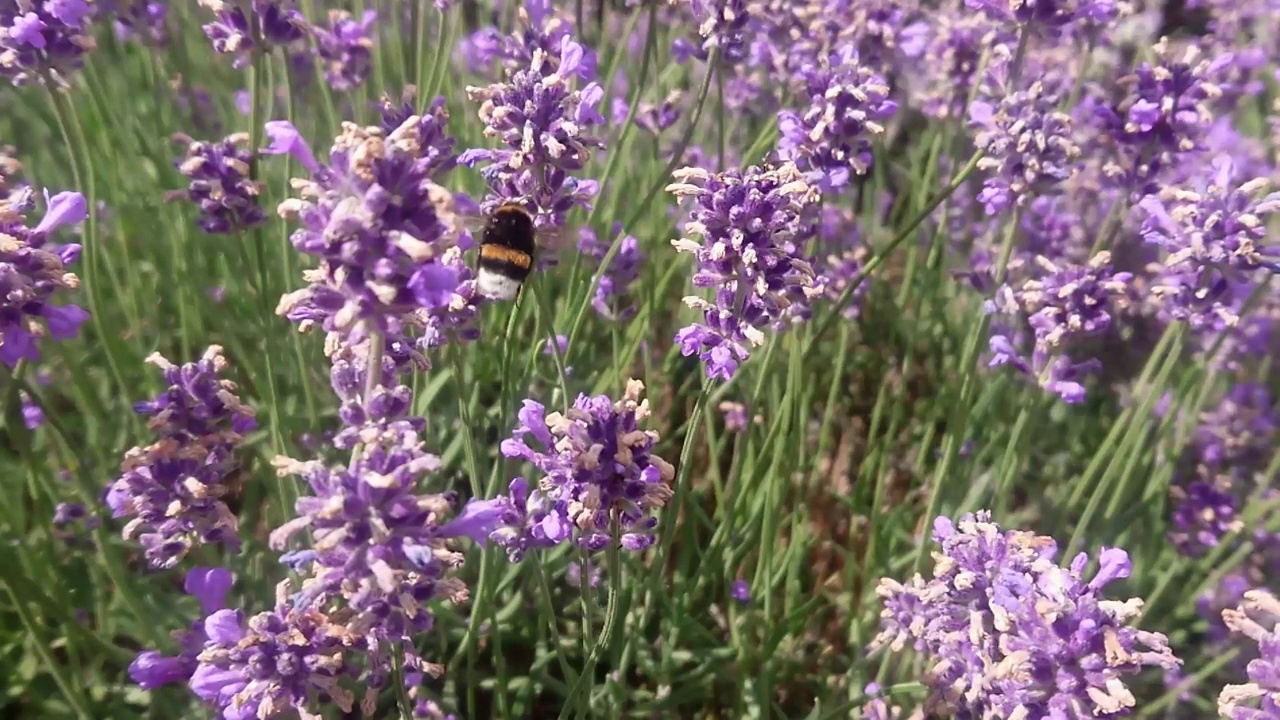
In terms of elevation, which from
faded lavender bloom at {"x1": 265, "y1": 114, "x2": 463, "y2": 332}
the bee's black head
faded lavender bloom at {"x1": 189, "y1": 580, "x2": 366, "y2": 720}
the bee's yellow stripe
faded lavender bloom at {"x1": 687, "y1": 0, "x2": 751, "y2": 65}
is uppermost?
faded lavender bloom at {"x1": 687, "y1": 0, "x2": 751, "y2": 65}

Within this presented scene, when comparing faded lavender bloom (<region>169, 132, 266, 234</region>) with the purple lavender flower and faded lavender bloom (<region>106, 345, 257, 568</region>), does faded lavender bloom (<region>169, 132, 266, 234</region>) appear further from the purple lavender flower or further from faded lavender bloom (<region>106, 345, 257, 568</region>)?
the purple lavender flower

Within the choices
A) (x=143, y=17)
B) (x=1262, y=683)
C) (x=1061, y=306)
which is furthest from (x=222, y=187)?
(x=1262, y=683)

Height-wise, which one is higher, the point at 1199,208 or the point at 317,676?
the point at 1199,208

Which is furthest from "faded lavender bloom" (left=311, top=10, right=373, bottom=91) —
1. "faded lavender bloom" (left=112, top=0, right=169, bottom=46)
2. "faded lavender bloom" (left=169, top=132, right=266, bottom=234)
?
"faded lavender bloom" (left=169, top=132, right=266, bottom=234)

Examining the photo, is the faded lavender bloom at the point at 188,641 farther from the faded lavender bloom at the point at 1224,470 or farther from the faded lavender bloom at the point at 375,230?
the faded lavender bloom at the point at 1224,470

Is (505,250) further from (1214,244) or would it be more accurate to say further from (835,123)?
(1214,244)

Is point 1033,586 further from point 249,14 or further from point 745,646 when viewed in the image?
point 249,14

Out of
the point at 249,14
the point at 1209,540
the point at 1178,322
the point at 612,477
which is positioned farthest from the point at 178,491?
the point at 1209,540
